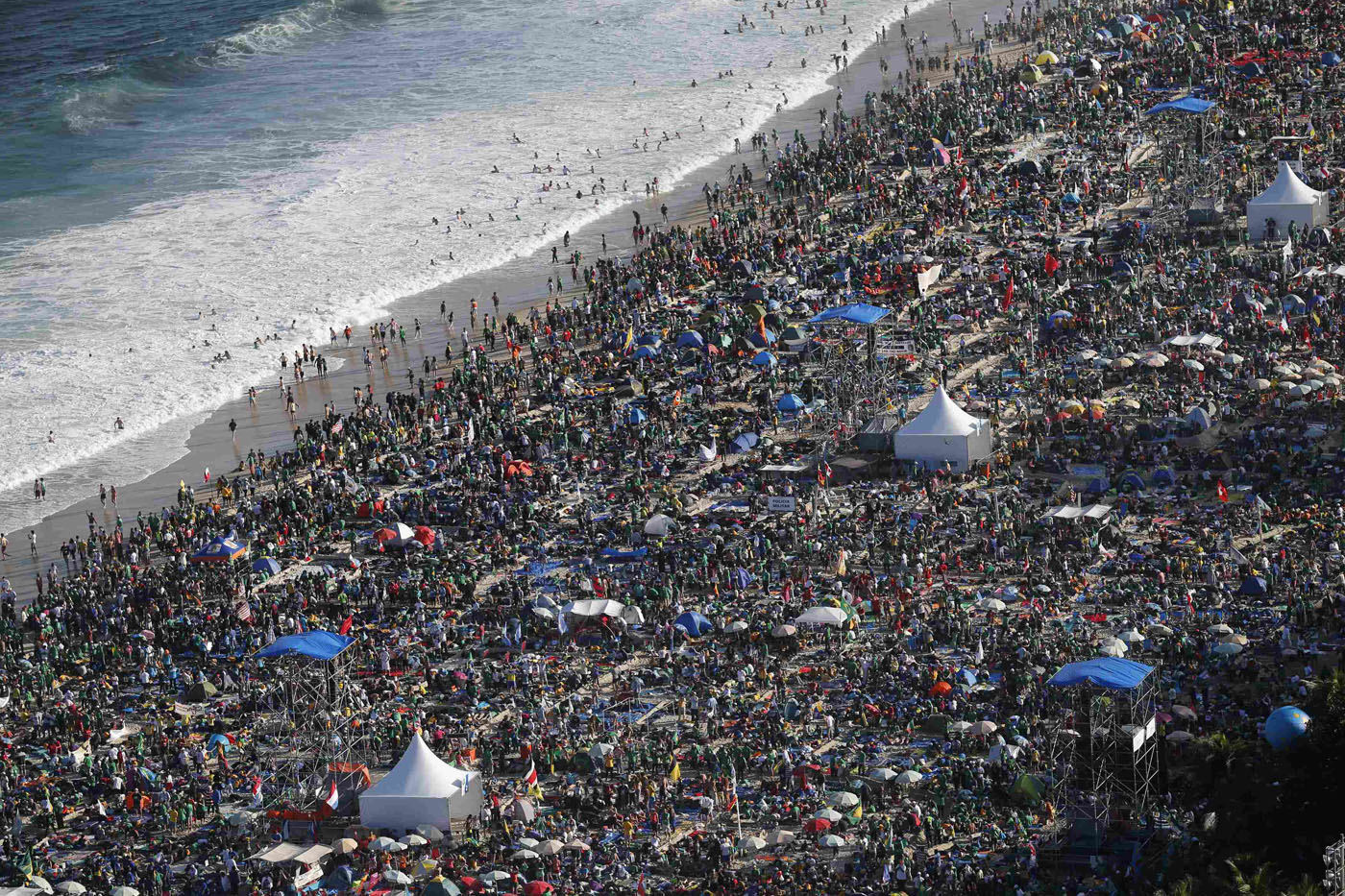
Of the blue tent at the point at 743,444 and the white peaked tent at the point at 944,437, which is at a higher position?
the white peaked tent at the point at 944,437

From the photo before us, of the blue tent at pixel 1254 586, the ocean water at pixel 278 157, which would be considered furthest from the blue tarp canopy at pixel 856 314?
the ocean water at pixel 278 157

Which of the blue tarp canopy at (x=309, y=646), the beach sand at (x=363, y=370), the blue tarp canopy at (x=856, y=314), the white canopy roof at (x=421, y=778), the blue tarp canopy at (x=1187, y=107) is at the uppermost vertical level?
the blue tarp canopy at (x=1187, y=107)

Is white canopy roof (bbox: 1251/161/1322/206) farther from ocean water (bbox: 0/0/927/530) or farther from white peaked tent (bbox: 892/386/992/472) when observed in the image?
ocean water (bbox: 0/0/927/530)

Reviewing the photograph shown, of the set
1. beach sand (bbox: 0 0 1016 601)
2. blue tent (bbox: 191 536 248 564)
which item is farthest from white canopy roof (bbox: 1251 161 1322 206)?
blue tent (bbox: 191 536 248 564)

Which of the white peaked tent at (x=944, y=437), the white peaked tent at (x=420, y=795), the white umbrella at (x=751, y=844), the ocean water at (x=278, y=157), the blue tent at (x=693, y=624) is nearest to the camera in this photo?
the white umbrella at (x=751, y=844)

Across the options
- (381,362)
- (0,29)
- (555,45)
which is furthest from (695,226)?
(0,29)

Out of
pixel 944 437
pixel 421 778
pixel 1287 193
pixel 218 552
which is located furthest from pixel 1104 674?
pixel 1287 193

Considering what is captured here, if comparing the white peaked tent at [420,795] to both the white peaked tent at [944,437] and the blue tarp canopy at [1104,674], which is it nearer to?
the blue tarp canopy at [1104,674]
